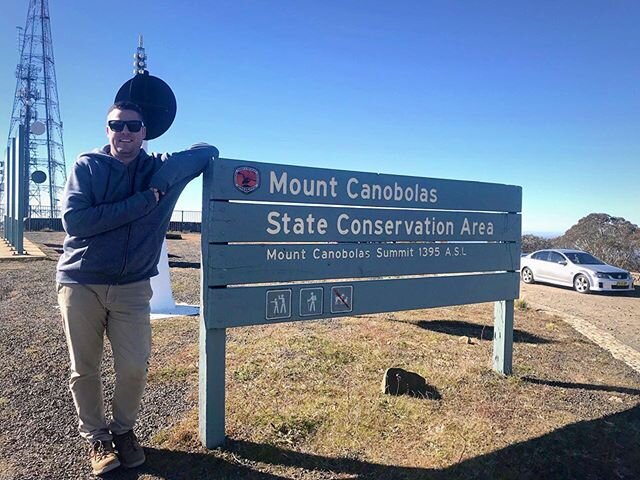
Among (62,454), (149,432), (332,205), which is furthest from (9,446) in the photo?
(332,205)

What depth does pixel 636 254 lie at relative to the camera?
2077cm

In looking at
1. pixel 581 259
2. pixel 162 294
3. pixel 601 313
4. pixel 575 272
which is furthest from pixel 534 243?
pixel 162 294

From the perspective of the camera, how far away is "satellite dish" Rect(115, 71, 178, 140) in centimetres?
378

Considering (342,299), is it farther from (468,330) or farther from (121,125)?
(468,330)

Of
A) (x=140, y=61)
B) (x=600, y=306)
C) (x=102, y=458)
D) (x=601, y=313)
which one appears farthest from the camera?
(x=600, y=306)

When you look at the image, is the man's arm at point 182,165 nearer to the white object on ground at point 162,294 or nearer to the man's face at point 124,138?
the man's face at point 124,138

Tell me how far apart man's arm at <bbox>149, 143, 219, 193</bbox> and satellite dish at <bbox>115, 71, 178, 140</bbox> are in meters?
1.12

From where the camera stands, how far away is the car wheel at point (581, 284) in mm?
13867

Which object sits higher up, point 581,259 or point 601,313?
point 581,259

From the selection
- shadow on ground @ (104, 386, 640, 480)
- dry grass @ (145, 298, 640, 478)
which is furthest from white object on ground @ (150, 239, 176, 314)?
shadow on ground @ (104, 386, 640, 480)

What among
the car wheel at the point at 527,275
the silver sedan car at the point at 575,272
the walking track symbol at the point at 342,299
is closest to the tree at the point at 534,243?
the car wheel at the point at 527,275

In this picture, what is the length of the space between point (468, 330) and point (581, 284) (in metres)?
9.41

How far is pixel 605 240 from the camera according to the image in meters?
22.7

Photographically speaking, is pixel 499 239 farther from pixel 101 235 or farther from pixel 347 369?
pixel 101 235
